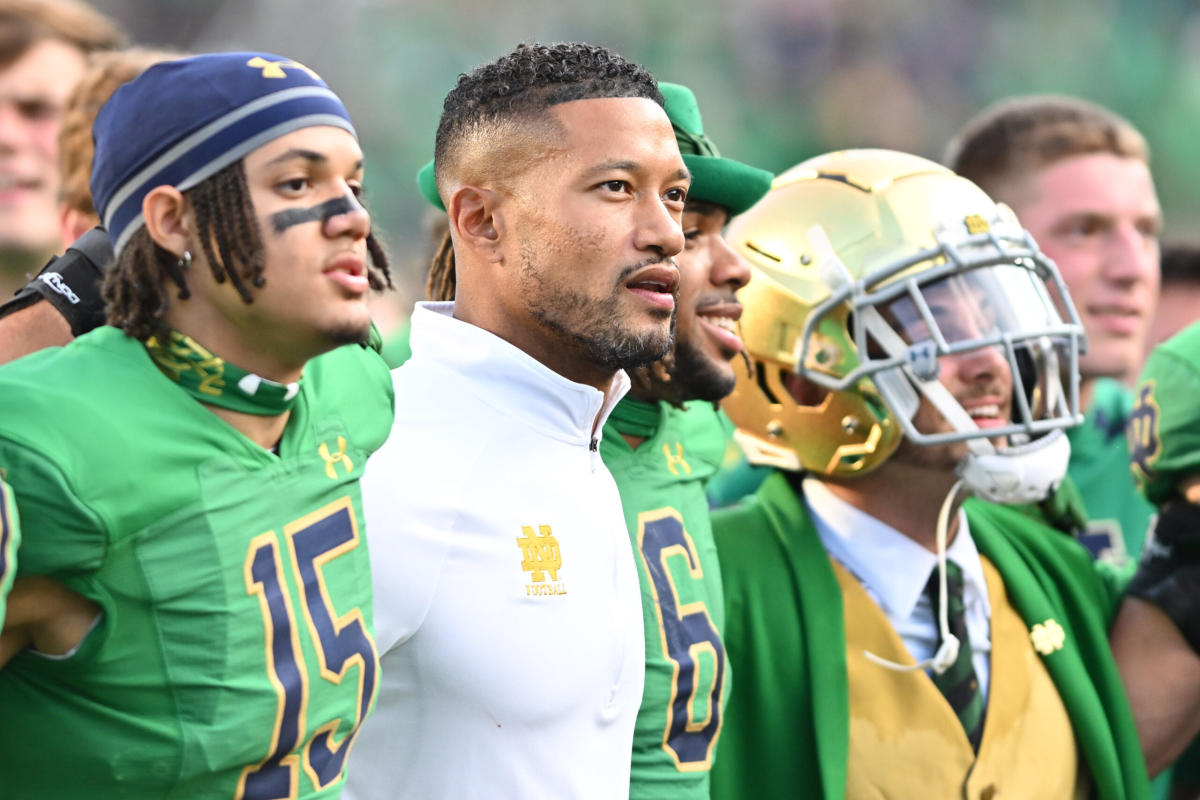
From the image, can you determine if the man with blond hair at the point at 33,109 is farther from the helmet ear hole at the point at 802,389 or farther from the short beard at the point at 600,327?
the short beard at the point at 600,327

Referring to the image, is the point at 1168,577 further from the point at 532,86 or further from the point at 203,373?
the point at 203,373

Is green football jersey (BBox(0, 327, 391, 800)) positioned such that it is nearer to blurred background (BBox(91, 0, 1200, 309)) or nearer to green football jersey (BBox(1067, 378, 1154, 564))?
green football jersey (BBox(1067, 378, 1154, 564))

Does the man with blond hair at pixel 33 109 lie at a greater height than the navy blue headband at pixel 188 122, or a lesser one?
lesser

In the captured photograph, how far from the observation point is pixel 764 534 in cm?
320

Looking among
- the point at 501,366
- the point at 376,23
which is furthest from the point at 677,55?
the point at 501,366

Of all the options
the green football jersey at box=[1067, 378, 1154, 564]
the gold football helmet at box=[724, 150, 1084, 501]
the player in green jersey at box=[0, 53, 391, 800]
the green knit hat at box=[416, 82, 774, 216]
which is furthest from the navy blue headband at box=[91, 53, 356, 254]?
the green football jersey at box=[1067, 378, 1154, 564]

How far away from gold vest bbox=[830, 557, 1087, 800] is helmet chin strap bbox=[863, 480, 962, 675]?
0.03 m

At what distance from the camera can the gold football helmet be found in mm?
3045

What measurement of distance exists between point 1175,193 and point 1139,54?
1.10 metres

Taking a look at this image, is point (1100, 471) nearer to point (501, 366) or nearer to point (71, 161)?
point (501, 366)

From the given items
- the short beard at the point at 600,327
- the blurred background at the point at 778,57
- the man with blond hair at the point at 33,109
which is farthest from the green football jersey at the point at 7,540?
the blurred background at the point at 778,57

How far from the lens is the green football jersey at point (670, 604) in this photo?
257 cm

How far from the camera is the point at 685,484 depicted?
2.85 m

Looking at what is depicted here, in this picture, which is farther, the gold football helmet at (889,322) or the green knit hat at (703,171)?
the gold football helmet at (889,322)
